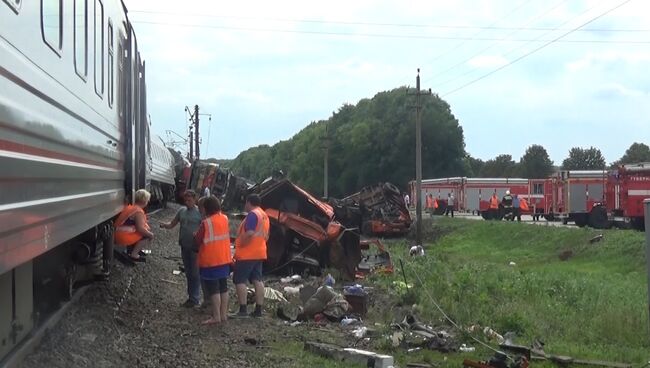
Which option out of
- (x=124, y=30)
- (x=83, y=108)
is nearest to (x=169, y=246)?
(x=124, y=30)

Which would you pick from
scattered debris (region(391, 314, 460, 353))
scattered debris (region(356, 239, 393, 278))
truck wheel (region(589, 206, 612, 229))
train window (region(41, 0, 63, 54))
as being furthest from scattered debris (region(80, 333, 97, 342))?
truck wheel (region(589, 206, 612, 229))

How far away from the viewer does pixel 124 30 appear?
361 inches

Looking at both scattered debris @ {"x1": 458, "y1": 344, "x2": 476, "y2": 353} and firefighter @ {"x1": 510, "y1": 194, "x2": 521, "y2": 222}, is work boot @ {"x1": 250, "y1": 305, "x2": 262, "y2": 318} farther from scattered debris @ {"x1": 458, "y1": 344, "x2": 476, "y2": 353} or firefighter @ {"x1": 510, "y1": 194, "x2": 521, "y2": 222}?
firefighter @ {"x1": 510, "y1": 194, "x2": 521, "y2": 222}

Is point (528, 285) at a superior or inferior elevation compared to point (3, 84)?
inferior

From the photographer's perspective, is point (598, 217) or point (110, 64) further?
point (598, 217)

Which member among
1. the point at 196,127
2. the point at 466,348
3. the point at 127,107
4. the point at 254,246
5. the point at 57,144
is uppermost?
the point at 196,127

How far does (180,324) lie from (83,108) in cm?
410

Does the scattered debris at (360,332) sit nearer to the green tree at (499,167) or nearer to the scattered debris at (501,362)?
the scattered debris at (501,362)

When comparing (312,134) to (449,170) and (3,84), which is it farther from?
(3,84)

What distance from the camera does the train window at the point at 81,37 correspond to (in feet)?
16.7

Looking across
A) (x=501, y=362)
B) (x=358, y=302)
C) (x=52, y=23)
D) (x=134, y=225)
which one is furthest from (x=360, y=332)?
(x=52, y=23)

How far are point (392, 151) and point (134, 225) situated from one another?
69.6m

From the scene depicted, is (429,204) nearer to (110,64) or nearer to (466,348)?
(466,348)

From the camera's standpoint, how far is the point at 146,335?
26.9ft
